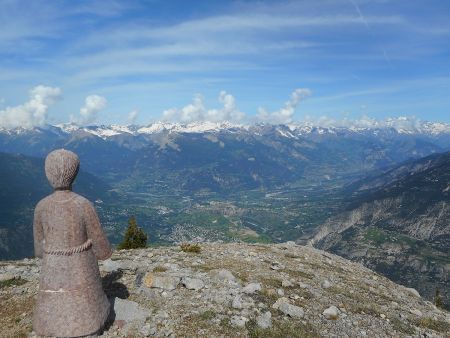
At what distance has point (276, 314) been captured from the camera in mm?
18859

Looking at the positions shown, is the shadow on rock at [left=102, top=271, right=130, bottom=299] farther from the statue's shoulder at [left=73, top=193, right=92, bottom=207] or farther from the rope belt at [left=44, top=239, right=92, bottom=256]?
the statue's shoulder at [left=73, top=193, right=92, bottom=207]

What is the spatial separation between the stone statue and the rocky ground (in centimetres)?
195

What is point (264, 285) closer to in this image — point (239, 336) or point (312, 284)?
point (312, 284)

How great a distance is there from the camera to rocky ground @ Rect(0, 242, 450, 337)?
56.0 feet

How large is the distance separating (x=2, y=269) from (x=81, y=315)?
14.4m

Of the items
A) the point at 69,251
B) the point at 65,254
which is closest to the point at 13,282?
the point at 65,254

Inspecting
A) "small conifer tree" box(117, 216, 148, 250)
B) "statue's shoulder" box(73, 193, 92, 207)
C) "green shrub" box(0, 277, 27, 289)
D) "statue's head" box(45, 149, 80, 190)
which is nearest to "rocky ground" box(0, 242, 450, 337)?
"green shrub" box(0, 277, 27, 289)

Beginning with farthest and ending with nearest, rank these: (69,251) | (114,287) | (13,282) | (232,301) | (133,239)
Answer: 1. (133,239)
2. (13,282)
3. (114,287)
4. (232,301)
5. (69,251)

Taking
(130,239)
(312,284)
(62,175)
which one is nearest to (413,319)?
(312,284)

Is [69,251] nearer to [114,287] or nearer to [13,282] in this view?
[114,287]

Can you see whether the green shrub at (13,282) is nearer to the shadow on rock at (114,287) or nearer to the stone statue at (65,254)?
the shadow on rock at (114,287)

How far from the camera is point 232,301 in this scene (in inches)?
766

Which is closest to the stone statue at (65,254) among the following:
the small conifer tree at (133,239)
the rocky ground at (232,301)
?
the rocky ground at (232,301)

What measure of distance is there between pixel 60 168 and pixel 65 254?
2960 mm
